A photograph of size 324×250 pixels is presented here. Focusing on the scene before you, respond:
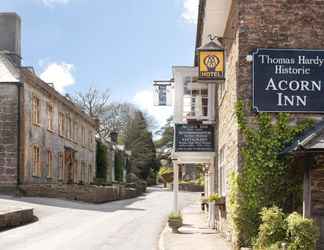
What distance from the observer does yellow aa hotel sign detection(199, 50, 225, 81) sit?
15189mm

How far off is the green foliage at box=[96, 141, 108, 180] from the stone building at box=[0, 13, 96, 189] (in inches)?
532

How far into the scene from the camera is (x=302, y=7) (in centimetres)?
1395

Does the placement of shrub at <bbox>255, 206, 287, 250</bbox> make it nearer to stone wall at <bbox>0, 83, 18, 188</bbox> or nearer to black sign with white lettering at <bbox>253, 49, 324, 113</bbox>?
black sign with white lettering at <bbox>253, 49, 324, 113</bbox>

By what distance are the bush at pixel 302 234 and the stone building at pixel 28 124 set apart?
21914 millimetres

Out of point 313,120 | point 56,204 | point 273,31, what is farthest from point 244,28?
point 56,204

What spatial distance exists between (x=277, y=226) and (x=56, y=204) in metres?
16.7

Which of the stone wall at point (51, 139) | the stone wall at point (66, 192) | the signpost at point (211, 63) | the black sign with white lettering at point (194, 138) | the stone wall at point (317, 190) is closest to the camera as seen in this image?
the stone wall at point (317, 190)

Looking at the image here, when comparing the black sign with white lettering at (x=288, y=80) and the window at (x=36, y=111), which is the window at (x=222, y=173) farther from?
the window at (x=36, y=111)

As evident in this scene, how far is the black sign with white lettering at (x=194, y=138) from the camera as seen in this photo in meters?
20.4

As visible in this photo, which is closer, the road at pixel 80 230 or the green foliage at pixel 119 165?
the road at pixel 80 230

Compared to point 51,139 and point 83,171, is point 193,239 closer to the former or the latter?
point 51,139

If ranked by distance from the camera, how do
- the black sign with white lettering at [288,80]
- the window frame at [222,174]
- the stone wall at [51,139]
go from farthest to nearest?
the stone wall at [51,139] → the window frame at [222,174] → the black sign with white lettering at [288,80]

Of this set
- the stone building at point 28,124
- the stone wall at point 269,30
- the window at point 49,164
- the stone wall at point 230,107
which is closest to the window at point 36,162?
the stone building at point 28,124

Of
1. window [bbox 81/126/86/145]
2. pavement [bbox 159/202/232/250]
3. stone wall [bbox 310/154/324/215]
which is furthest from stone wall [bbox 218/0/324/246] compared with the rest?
window [bbox 81/126/86/145]
